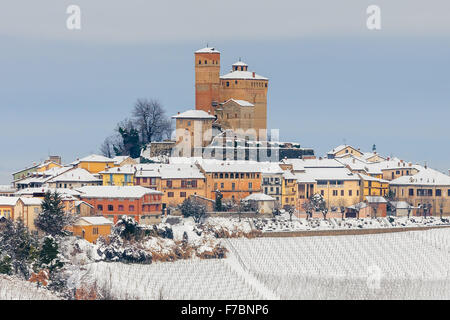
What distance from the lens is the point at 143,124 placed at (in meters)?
119

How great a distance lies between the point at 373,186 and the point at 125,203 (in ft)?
71.8

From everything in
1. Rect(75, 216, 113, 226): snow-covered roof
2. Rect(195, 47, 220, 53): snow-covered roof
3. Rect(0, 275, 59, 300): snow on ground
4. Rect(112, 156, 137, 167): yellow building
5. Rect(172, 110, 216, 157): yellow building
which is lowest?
Rect(0, 275, 59, 300): snow on ground

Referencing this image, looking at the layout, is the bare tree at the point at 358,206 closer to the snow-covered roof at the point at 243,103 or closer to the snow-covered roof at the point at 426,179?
the snow-covered roof at the point at 426,179

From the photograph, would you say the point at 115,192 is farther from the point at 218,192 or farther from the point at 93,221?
the point at 218,192

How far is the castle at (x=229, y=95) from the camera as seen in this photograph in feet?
381

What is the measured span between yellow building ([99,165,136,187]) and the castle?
48.2 ft

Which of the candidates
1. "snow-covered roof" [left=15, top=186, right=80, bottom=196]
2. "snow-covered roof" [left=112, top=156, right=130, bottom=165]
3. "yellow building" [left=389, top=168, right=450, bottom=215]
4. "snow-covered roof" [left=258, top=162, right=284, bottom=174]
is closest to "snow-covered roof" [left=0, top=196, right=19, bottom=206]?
"snow-covered roof" [left=15, top=186, right=80, bottom=196]

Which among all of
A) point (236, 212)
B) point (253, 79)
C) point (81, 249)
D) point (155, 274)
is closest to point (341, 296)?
point (155, 274)

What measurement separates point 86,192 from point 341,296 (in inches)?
972

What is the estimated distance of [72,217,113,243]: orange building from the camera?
86500 millimetres

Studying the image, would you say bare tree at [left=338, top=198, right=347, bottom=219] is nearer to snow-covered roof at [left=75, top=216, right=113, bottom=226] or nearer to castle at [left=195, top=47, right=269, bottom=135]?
castle at [left=195, top=47, right=269, bottom=135]

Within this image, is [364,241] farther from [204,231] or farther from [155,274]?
[155,274]

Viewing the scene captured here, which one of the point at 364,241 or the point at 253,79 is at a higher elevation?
the point at 253,79
